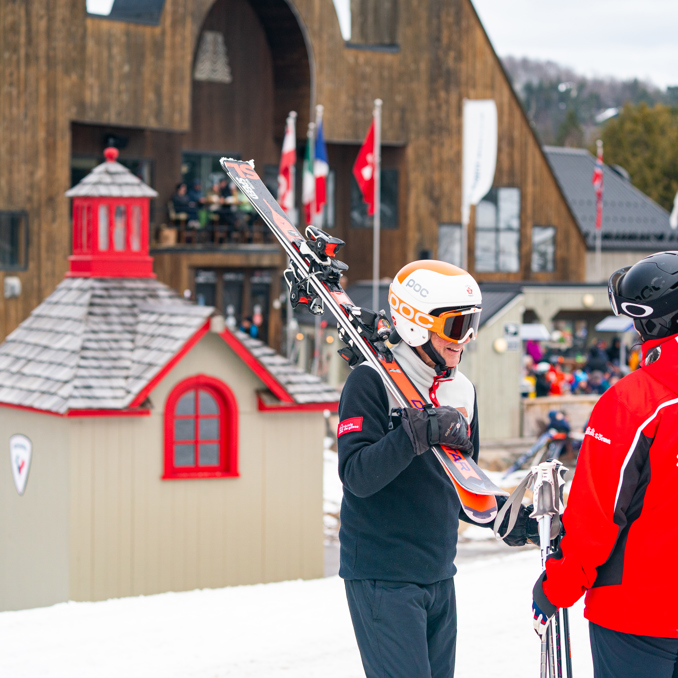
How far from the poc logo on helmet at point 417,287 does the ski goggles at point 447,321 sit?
0.06 m

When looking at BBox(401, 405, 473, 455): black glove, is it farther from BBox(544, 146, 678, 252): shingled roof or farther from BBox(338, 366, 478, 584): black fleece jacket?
BBox(544, 146, 678, 252): shingled roof

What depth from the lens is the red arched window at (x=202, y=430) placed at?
1032 cm

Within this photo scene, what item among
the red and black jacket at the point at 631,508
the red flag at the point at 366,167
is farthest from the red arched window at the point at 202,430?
the red flag at the point at 366,167

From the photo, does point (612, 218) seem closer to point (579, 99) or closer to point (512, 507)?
point (512, 507)

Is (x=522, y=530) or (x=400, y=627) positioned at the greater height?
(x=522, y=530)

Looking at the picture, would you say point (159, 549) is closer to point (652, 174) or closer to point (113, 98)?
point (113, 98)

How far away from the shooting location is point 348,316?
384 cm

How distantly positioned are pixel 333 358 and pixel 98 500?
40.1 ft

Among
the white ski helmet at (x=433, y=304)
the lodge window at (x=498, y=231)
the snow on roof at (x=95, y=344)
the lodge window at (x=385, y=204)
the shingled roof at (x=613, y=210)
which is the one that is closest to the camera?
the white ski helmet at (x=433, y=304)

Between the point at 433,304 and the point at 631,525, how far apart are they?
962 millimetres

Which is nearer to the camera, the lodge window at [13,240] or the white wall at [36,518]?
the white wall at [36,518]

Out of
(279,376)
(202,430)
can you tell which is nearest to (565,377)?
(279,376)

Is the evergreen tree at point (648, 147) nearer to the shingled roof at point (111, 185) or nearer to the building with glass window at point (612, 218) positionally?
the building with glass window at point (612, 218)

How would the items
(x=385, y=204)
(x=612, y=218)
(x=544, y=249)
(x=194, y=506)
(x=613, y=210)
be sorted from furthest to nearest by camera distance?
1. (x=613, y=210)
2. (x=612, y=218)
3. (x=544, y=249)
4. (x=385, y=204)
5. (x=194, y=506)
